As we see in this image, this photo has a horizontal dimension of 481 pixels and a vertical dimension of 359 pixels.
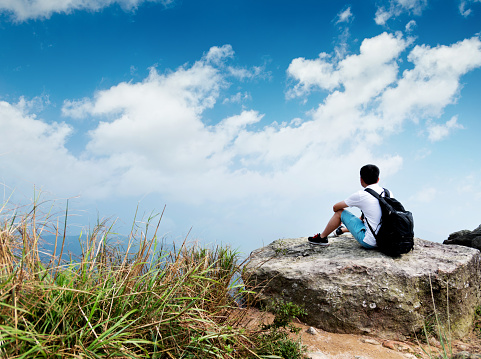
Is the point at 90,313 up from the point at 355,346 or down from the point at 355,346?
up

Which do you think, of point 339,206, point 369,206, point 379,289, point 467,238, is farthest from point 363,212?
point 467,238

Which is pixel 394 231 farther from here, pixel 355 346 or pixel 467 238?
pixel 467 238

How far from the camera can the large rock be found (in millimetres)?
5078

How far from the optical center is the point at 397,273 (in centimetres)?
523

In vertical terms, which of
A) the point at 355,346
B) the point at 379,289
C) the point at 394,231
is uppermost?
the point at 394,231

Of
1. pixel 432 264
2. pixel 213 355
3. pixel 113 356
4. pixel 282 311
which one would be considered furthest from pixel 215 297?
pixel 432 264

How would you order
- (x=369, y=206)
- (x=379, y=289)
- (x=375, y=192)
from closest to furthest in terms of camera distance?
(x=379, y=289) → (x=369, y=206) → (x=375, y=192)

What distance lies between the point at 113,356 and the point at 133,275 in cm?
81

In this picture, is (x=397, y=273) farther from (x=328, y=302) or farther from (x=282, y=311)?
(x=282, y=311)

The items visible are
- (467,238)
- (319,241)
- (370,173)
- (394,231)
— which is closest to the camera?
(394,231)

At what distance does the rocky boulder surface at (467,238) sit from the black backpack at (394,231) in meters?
5.84

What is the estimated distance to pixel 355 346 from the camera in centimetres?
464

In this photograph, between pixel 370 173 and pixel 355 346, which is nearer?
pixel 355 346

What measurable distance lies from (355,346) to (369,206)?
7.88 ft
